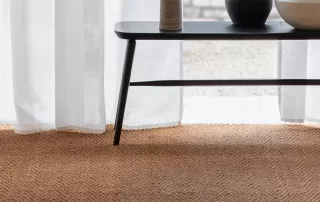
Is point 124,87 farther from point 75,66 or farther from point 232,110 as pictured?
point 232,110

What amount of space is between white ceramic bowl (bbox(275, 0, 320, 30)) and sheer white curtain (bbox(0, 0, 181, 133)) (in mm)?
484

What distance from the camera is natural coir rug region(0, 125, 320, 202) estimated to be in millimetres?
2143

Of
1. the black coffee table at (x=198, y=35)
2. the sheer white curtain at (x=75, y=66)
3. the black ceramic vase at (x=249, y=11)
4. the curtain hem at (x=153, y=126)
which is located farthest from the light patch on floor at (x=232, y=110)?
the black ceramic vase at (x=249, y=11)

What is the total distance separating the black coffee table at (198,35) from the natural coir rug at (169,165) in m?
0.17

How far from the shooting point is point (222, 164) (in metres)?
→ 2.36

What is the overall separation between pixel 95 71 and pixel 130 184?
1.85ft

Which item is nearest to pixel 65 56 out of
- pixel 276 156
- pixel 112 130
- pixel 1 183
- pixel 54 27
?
pixel 54 27

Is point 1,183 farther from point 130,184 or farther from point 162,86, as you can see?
point 162,86

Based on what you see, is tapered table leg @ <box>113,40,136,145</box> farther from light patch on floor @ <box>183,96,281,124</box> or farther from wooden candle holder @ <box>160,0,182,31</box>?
light patch on floor @ <box>183,96,281,124</box>

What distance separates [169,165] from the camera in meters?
2.34

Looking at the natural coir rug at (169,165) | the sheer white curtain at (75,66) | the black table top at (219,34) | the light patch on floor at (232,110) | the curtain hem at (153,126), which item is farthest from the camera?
the light patch on floor at (232,110)

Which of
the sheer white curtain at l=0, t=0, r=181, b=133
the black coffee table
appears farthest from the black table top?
the sheer white curtain at l=0, t=0, r=181, b=133

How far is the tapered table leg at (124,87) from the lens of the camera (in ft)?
7.76

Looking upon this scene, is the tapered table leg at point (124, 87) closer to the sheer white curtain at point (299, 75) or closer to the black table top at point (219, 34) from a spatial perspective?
the black table top at point (219, 34)
